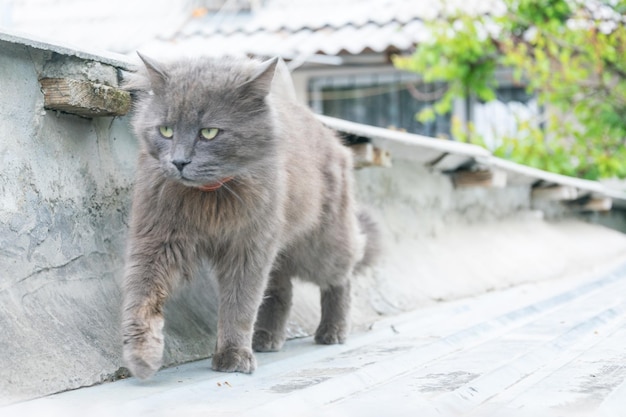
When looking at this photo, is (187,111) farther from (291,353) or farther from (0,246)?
(291,353)

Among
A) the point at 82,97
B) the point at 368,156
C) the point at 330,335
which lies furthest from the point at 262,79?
the point at 368,156

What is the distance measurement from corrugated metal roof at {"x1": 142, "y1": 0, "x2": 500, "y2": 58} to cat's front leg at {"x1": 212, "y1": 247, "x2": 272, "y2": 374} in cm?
501

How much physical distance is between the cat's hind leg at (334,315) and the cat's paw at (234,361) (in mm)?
803

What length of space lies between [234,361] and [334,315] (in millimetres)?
988

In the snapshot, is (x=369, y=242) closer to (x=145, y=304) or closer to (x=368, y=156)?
(x=368, y=156)

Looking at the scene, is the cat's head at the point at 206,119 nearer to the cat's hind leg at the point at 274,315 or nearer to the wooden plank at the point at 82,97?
the wooden plank at the point at 82,97

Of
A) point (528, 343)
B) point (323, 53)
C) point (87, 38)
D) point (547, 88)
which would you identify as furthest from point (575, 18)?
point (528, 343)

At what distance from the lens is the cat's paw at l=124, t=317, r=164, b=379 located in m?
2.72

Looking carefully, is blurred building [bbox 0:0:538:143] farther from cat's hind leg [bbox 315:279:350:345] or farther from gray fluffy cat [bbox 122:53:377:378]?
gray fluffy cat [bbox 122:53:377:378]

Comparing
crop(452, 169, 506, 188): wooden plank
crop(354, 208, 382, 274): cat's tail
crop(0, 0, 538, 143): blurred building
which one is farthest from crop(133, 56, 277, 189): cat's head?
crop(0, 0, 538, 143): blurred building

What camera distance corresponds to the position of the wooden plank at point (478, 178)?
20.8ft

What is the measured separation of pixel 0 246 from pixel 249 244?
831 millimetres

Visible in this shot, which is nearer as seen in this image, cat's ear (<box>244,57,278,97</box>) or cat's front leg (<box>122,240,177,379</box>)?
cat's front leg (<box>122,240,177,379</box>)

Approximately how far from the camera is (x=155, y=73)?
297 cm
